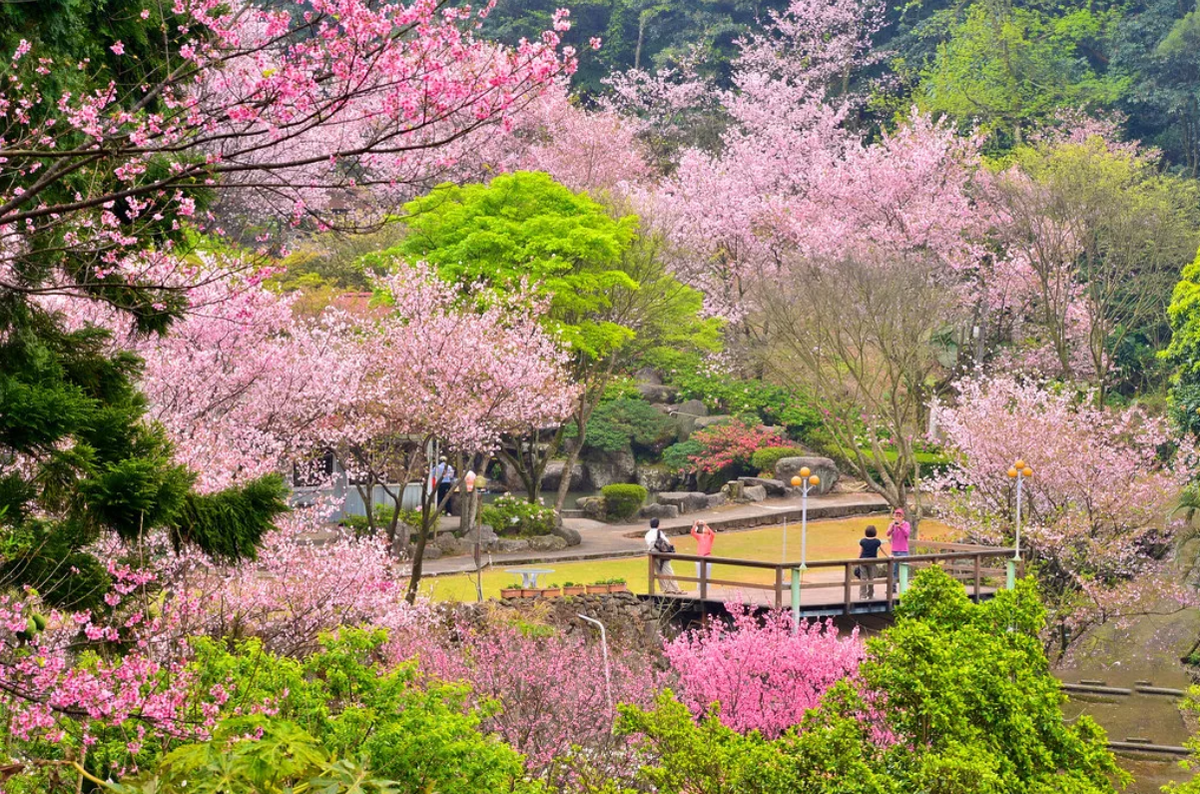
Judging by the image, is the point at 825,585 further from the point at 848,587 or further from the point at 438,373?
the point at 438,373

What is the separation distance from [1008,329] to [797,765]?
29796 millimetres

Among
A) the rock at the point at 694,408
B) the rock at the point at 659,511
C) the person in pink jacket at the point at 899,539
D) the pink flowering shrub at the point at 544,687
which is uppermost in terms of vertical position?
the rock at the point at 694,408

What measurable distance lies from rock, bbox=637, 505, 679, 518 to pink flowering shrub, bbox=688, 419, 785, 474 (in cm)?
267

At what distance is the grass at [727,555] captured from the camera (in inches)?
939

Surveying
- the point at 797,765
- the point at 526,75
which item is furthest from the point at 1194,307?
the point at 526,75

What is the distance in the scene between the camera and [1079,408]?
25672mm

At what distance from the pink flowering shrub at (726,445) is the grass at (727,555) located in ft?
12.9

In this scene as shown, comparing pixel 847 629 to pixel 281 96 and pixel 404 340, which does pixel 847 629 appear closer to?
pixel 404 340

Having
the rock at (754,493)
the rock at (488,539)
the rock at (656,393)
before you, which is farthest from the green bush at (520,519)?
the rock at (656,393)

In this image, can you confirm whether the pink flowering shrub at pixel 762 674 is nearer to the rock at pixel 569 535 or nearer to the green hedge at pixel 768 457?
the rock at pixel 569 535

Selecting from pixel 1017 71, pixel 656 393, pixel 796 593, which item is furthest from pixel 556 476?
pixel 1017 71

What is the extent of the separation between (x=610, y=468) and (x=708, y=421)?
10.2ft

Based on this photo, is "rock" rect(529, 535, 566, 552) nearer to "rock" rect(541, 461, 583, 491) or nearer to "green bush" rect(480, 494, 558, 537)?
"green bush" rect(480, 494, 558, 537)

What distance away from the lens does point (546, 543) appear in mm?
28344
